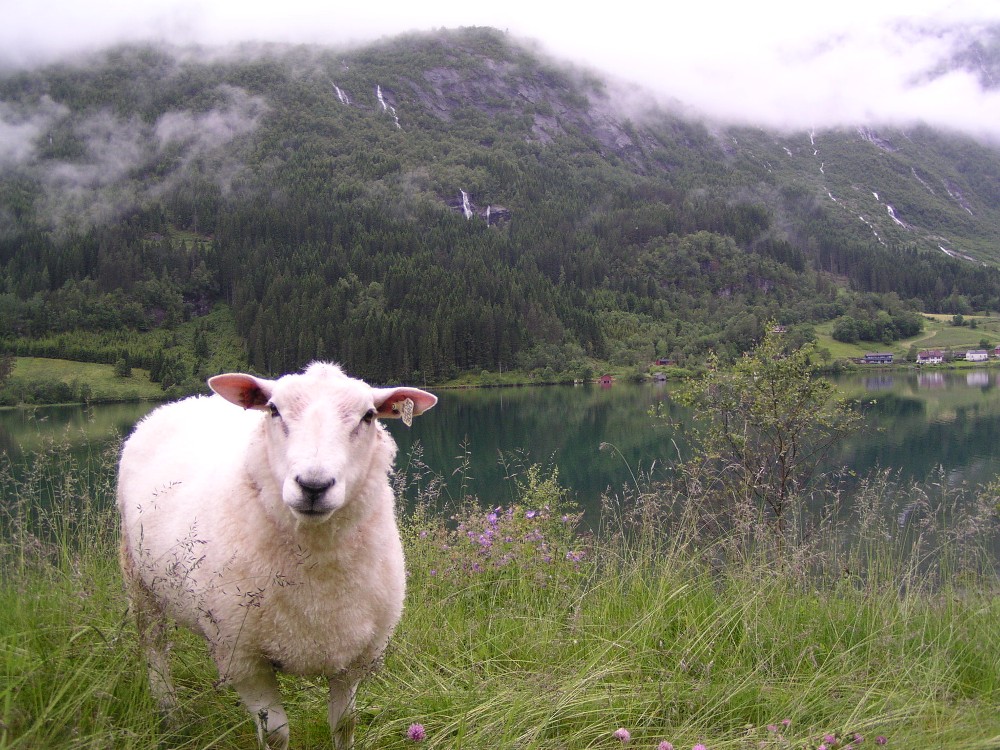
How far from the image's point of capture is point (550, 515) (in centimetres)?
855

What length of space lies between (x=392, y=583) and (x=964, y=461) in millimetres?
34496

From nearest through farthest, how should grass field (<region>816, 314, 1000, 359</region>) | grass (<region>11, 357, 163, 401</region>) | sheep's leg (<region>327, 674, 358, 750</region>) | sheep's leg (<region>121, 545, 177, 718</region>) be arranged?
sheep's leg (<region>121, 545, 177, 718</region>) < sheep's leg (<region>327, 674, 358, 750</region>) < grass (<region>11, 357, 163, 401</region>) < grass field (<region>816, 314, 1000, 359</region>)

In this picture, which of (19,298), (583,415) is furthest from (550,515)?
(19,298)

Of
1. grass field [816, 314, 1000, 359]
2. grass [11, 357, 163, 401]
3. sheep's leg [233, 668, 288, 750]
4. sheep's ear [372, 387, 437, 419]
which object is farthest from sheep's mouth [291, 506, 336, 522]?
grass field [816, 314, 1000, 359]

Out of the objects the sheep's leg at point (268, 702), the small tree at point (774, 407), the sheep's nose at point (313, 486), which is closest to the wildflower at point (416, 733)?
the sheep's leg at point (268, 702)

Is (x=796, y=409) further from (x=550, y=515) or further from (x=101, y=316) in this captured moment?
(x=101, y=316)

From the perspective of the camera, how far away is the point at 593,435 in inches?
1805

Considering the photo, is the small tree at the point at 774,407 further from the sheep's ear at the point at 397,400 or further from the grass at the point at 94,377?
the grass at the point at 94,377

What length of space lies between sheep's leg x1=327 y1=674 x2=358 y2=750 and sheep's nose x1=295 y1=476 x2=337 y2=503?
1279 millimetres

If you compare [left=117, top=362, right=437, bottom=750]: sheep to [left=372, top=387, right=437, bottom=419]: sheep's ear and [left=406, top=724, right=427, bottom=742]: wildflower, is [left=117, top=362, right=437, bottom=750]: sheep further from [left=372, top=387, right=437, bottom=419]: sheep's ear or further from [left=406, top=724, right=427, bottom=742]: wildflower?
[left=406, top=724, right=427, bottom=742]: wildflower

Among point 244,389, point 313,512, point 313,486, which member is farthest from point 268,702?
point 244,389

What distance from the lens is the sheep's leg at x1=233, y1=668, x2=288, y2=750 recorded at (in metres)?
3.60

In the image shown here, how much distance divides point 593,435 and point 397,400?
140 feet

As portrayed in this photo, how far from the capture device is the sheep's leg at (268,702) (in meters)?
3.60
